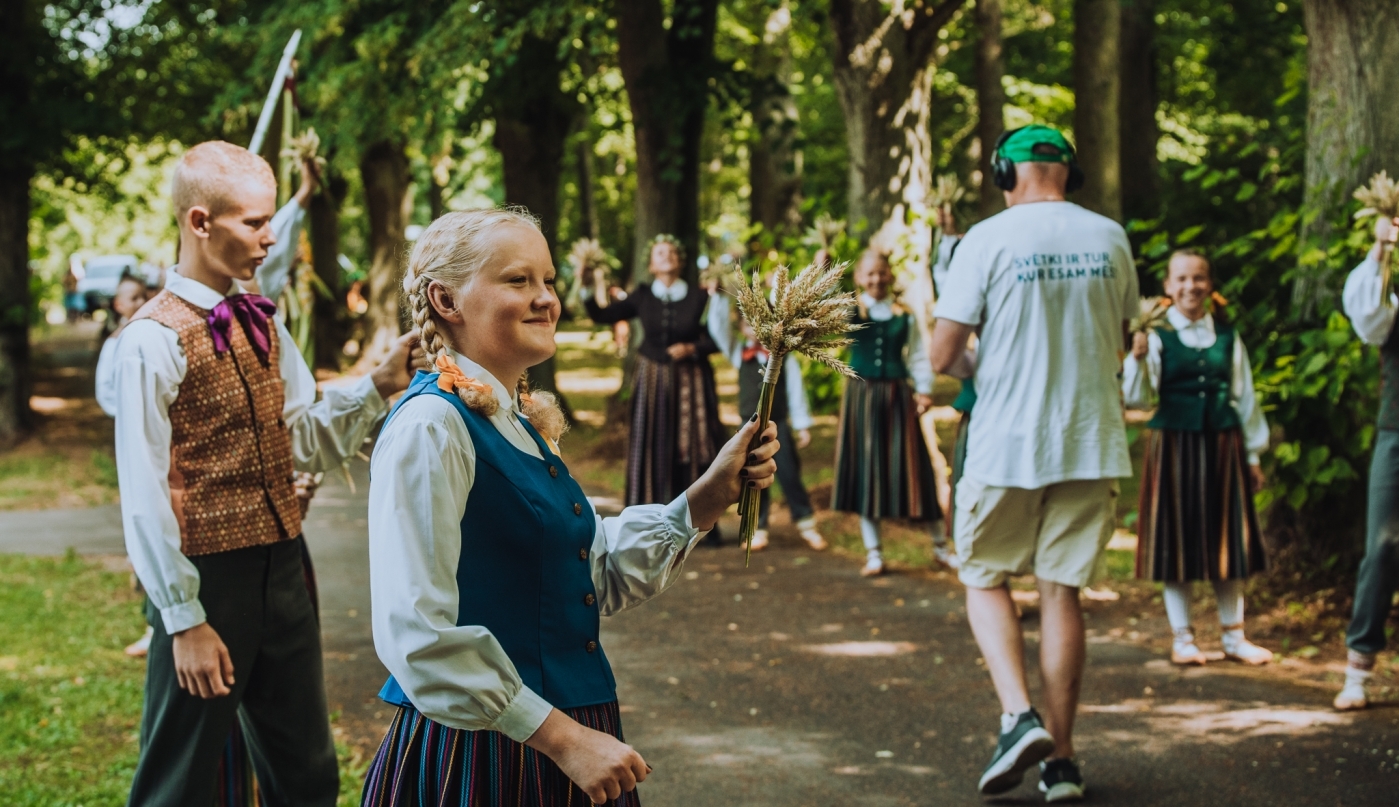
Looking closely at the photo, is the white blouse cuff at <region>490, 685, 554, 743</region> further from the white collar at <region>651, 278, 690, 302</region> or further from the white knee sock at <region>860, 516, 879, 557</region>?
the white collar at <region>651, 278, 690, 302</region>

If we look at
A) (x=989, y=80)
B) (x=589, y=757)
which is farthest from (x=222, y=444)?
(x=989, y=80)

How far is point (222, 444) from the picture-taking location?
11.1ft

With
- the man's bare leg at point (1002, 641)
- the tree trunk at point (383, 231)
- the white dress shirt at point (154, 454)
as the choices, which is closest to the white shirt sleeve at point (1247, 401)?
the man's bare leg at point (1002, 641)

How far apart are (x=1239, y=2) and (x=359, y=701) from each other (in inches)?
659

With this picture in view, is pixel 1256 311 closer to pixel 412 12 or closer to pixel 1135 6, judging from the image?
pixel 412 12

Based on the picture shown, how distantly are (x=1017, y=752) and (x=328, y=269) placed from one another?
1874cm

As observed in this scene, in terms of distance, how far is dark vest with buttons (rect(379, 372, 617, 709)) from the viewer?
2348 mm

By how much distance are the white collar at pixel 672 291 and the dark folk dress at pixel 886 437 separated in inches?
53.9

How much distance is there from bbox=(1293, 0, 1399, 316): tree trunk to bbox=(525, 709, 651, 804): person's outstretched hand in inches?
212

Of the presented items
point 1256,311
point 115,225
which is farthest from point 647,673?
point 115,225

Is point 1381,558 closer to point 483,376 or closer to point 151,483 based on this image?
point 483,376

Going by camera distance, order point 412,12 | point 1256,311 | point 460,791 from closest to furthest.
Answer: point 460,791 → point 1256,311 → point 412,12

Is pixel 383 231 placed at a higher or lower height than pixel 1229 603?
higher

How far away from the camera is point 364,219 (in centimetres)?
3678
